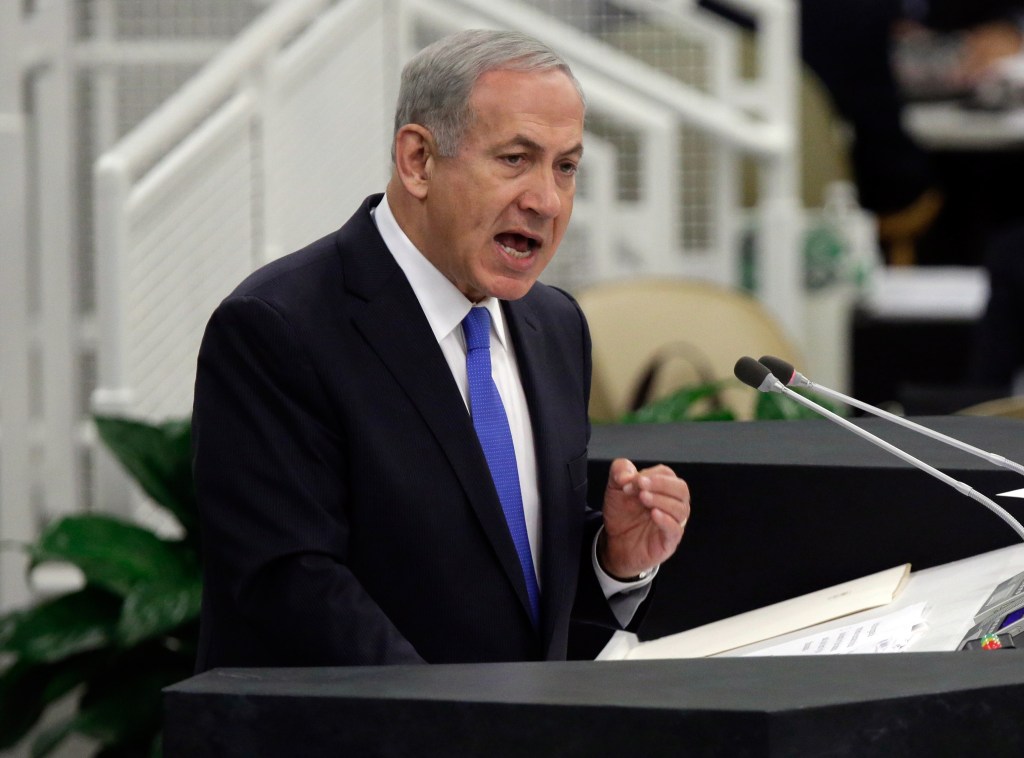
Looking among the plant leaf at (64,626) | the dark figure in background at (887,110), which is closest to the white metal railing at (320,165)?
the plant leaf at (64,626)

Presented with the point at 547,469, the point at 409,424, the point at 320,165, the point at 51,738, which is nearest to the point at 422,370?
the point at 409,424

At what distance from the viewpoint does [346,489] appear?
1.46 m

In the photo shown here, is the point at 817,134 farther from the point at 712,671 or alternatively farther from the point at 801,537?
the point at 712,671

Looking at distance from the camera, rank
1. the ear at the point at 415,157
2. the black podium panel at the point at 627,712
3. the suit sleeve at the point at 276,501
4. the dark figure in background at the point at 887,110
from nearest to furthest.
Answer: the black podium panel at the point at 627,712
the suit sleeve at the point at 276,501
the ear at the point at 415,157
the dark figure in background at the point at 887,110

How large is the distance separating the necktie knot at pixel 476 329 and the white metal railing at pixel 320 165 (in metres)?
1.55

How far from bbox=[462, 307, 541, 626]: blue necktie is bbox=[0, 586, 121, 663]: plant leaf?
139cm

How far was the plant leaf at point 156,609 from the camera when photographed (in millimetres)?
2580

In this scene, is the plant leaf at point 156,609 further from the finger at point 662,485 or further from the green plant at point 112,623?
the finger at point 662,485

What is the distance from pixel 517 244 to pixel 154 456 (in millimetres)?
1466

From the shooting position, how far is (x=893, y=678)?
1.06 meters

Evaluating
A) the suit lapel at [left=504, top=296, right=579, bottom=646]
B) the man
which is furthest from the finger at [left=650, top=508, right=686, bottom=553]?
the suit lapel at [left=504, top=296, right=579, bottom=646]

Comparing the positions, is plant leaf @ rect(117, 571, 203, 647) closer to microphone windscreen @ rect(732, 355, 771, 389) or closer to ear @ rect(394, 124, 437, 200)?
ear @ rect(394, 124, 437, 200)

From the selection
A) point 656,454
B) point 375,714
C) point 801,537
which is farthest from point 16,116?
point 375,714

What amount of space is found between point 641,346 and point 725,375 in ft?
0.78
